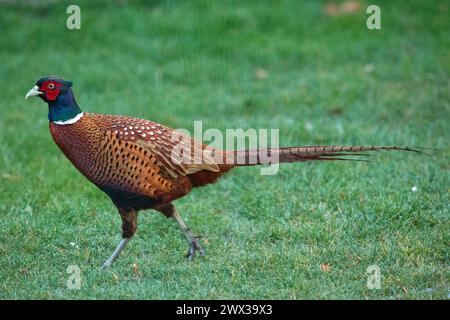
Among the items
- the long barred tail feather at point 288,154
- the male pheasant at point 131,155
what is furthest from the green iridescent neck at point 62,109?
the long barred tail feather at point 288,154

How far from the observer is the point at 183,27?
10.5 meters

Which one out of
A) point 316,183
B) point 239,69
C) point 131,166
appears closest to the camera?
point 131,166

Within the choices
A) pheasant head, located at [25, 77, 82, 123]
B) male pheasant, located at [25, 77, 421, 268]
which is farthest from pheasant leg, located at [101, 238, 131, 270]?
pheasant head, located at [25, 77, 82, 123]

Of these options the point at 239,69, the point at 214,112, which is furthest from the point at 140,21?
the point at 214,112

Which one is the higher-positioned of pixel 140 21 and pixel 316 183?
pixel 140 21

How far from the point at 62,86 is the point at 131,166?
72 centimetres

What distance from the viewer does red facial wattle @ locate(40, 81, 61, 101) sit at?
218 inches

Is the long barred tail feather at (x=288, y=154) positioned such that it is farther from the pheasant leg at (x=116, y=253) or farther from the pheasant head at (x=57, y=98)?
the pheasant head at (x=57, y=98)

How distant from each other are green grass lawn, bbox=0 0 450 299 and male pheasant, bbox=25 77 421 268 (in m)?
0.50

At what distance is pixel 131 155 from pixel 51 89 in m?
0.70

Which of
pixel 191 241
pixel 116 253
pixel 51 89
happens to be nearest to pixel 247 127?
pixel 191 241

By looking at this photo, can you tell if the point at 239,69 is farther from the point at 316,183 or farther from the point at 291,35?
the point at 316,183
